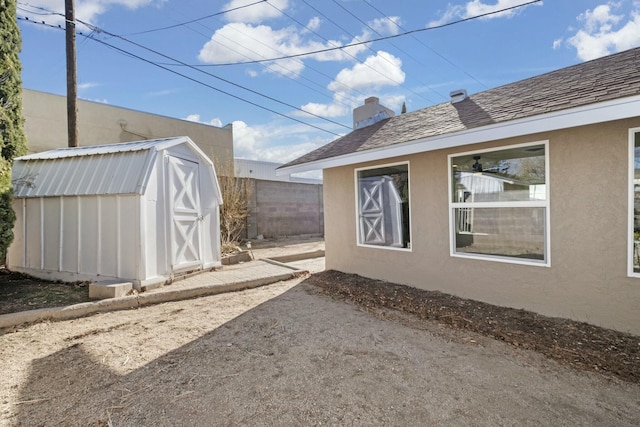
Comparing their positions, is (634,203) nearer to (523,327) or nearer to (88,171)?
(523,327)

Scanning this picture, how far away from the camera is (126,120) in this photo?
557 inches

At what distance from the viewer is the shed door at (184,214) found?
668 cm

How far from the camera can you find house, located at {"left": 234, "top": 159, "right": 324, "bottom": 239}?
14.2m

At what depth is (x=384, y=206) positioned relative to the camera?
21.1 ft

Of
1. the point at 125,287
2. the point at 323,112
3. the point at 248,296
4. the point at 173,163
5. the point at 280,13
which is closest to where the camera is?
the point at 125,287

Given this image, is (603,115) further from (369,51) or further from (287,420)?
(369,51)

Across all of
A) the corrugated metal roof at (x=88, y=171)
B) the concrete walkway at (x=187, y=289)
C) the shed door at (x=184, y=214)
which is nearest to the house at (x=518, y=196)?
the concrete walkway at (x=187, y=289)

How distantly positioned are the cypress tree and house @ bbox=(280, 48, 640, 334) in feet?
18.5

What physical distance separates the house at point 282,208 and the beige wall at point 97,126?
197cm

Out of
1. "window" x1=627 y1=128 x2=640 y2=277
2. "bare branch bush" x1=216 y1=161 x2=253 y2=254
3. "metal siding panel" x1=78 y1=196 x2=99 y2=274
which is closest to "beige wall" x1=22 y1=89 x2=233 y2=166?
"bare branch bush" x1=216 y1=161 x2=253 y2=254

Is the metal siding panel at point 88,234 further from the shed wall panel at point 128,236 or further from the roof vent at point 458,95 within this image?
the roof vent at point 458,95

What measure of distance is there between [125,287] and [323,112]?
12.6 metres

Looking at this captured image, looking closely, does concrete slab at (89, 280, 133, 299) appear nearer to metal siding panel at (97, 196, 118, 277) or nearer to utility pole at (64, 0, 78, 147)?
metal siding panel at (97, 196, 118, 277)


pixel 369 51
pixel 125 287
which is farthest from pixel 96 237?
pixel 369 51
